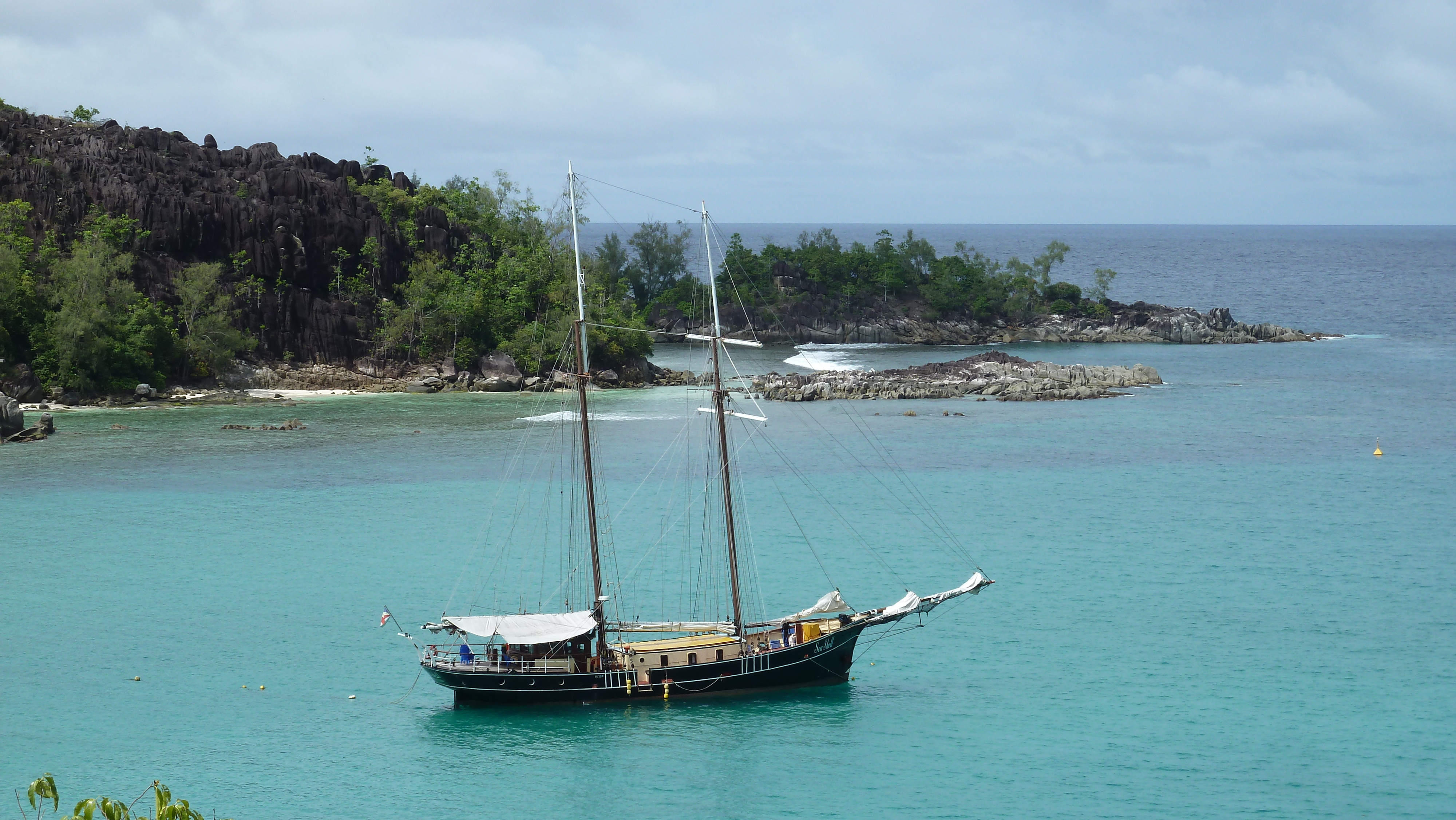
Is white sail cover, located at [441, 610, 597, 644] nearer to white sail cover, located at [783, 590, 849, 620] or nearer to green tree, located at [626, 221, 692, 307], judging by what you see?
white sail cover, located at [783, 590, 849, 620]

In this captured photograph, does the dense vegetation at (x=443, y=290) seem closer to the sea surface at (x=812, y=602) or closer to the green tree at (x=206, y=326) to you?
the green tree at (x=206, y=326)

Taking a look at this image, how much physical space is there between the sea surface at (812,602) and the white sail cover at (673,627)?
2.09m

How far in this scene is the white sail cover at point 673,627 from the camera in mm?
33906

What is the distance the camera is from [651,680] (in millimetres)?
32812

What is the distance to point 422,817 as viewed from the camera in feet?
90.3

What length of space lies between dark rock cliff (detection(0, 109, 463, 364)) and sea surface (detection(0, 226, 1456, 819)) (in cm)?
2211

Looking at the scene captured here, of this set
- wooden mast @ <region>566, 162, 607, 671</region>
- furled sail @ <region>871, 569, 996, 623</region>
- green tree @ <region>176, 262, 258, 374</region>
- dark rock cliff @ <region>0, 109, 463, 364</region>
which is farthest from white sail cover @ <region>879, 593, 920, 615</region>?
dark rock cliff @ <region>0, 109, 463, 364</region>

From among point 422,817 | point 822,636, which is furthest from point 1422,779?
point 422,817

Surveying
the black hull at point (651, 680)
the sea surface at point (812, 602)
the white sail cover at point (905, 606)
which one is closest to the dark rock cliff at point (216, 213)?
the sea surface at point (812, 602)

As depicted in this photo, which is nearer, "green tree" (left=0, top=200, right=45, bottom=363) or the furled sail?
the furled sail

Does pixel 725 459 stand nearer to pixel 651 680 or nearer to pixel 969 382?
pixel 651 680

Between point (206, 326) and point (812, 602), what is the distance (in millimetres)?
65585

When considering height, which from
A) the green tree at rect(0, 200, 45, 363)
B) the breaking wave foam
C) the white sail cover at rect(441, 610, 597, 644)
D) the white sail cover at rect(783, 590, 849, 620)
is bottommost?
the white sail cover at rect(783, 590, 849, 620)

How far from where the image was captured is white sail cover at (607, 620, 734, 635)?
33.9 metres
